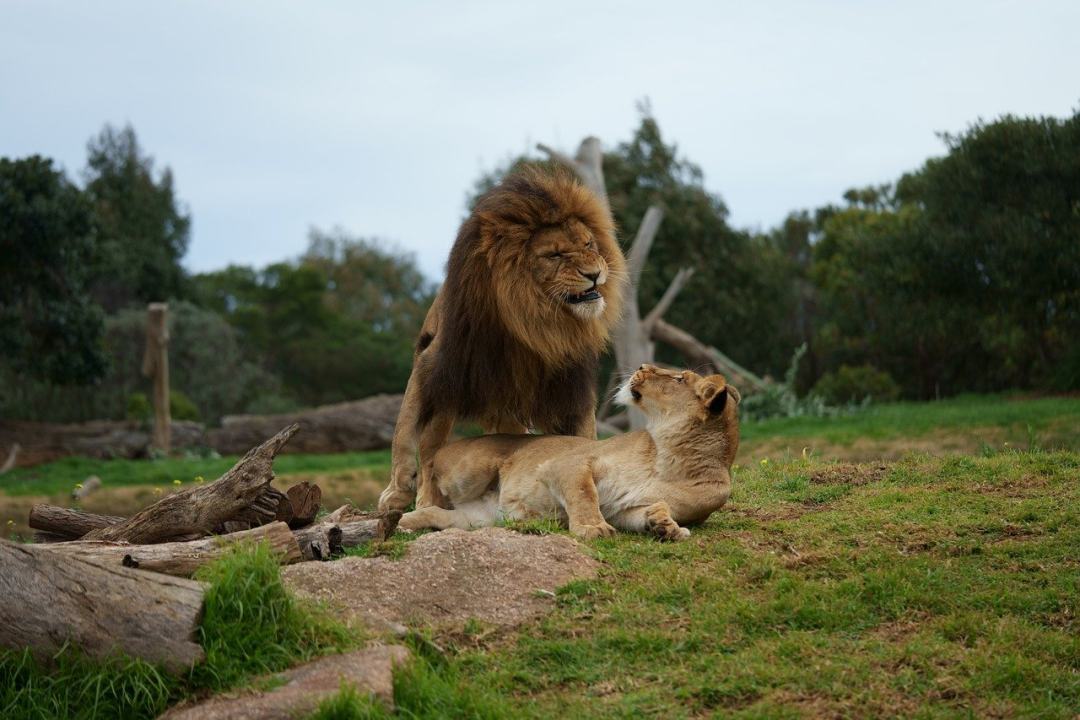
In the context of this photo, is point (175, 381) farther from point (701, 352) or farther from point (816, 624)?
point (816, 624)

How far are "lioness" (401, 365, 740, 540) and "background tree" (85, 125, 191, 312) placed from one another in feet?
103

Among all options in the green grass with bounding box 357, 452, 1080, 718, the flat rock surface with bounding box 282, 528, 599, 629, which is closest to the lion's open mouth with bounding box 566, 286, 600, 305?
the green grass with bounding box 357, 452, 1080, 718

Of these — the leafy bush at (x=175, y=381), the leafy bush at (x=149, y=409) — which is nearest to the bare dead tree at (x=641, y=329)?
the leafy bush at (x=149, y=409)

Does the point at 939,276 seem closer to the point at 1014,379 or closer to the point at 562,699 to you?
the point at 1014,379

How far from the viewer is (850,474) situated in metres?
7.38

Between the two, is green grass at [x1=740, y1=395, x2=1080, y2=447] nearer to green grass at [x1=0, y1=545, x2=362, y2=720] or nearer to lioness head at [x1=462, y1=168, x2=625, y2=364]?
lioness head at [x1=462, y1=168, x2=625, y2=364]

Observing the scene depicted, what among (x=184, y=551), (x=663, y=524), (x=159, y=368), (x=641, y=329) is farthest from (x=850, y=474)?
(x=159, y=368)

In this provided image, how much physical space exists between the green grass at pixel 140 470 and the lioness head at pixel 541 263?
1135 centimetres

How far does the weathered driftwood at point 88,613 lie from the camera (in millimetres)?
4441

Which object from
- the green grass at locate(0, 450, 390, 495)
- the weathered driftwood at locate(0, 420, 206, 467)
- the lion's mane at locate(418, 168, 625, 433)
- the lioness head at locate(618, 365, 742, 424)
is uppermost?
the lion's mane at locate(418, 168, 625, 433)

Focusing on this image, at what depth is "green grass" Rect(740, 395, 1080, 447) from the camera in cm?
1545

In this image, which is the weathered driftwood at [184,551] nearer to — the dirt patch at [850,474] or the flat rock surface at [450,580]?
the flat rock surface at [450,580]

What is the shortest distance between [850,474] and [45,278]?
1902 cm

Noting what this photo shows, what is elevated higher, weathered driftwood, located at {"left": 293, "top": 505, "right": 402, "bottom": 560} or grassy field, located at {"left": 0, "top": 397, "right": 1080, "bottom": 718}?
weathered driftwood, located at {"left": 293, "top": 505, "right": 402, "bottom": 560}
